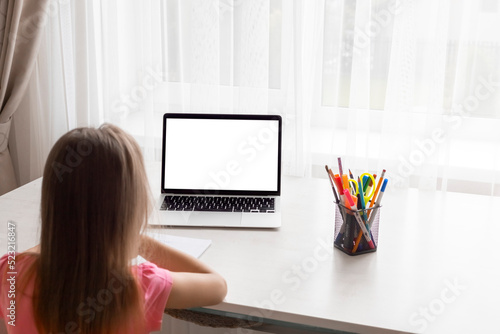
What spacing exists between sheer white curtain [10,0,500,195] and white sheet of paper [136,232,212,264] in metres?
0.74

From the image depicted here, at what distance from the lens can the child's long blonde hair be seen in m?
0.95

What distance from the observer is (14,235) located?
137 cm

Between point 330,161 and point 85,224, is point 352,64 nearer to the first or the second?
point 330,161

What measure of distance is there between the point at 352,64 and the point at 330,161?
328mm

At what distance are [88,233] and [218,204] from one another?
59cm

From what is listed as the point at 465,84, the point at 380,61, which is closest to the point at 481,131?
the point at 465,84

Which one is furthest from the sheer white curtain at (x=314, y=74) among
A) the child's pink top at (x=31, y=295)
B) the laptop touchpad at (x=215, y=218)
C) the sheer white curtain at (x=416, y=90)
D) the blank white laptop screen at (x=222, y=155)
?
the child's pink top at (x=31, y=295)

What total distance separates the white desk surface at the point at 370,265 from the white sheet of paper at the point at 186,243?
2 centimetres

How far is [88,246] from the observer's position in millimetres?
967

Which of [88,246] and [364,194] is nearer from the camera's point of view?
[88,246]
